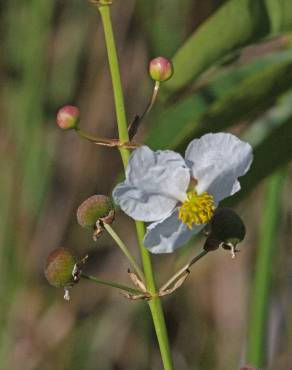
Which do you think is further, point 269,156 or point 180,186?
point 269,156

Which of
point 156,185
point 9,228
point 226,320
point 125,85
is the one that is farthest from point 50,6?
point 156,185

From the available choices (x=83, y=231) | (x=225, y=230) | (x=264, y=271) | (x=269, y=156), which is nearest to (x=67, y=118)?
(x=225, y=230)

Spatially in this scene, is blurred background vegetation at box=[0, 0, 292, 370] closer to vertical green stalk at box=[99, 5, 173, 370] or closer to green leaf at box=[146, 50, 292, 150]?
green leaf at box=[146, 50, 292, 150]

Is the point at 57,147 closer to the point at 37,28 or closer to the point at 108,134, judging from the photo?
the point at 108,134

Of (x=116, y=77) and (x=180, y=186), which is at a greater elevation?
(x=116, y=77)

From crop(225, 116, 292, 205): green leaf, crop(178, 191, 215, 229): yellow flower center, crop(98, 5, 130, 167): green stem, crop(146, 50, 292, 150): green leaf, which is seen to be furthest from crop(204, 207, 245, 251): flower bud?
crop(225, 116, 292, 205): green leaf

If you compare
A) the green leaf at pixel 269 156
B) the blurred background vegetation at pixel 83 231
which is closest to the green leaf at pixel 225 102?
the green leaf at pixel 269 156

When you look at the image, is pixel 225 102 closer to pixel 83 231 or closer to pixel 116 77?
pixel 116 77
